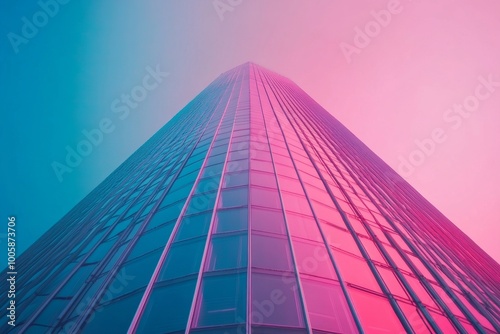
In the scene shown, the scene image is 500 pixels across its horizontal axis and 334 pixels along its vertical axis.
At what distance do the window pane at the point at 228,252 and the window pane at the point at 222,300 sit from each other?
0.57 meters

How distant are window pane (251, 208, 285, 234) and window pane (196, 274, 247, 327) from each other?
3.05 meters

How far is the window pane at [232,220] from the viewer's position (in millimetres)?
12599

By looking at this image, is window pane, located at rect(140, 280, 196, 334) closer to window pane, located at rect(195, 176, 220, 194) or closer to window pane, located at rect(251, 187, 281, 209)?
window pane, located at rect(251, 187, 281, 209)

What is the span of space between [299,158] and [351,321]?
1389 cm

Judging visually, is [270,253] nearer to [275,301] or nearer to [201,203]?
[275,301]

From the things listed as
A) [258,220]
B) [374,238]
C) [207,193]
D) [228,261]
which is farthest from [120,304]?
[374,238]

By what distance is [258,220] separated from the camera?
1312 centimetres

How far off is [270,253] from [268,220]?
7.49 feet

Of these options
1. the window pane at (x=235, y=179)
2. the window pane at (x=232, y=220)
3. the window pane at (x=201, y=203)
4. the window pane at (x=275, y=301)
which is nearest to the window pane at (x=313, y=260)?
the window pane at (x=275, y=301)

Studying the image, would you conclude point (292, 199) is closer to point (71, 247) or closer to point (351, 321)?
point (351, 321)

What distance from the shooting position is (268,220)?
1319cm

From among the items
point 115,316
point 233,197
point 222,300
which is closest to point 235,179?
point 233,197

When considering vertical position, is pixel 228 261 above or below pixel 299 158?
below

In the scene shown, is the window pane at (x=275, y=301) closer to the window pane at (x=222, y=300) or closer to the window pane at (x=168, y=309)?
the window pane at (x=222, y=300)
